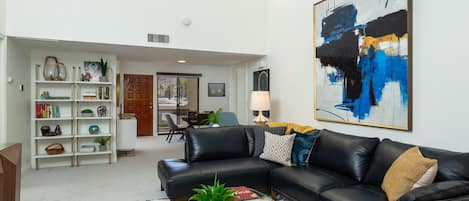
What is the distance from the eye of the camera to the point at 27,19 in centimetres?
414

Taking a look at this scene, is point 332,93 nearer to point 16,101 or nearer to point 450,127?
point 450,127

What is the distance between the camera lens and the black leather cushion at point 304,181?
2.69 metres

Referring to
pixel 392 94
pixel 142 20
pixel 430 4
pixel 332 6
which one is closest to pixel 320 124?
pixel 392 94

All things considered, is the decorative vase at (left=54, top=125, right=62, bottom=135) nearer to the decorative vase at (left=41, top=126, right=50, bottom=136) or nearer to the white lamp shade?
the decorative vase at (left=41, top=126, right=50, bottom=136)

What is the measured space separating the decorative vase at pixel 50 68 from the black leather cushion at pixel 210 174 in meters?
2.92

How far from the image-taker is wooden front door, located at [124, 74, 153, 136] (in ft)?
28.0

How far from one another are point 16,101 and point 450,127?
18.4 ft

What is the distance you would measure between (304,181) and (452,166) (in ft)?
3.91

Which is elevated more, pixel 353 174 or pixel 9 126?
pixel 9 126

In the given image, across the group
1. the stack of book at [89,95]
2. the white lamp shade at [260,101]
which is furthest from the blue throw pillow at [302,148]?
the stack of book at [89,95]

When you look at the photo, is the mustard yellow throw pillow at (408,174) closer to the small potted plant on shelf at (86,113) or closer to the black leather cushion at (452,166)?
the black leather cushion at (452,166)

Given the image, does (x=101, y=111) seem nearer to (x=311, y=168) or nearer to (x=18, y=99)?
(x=18, y=99)

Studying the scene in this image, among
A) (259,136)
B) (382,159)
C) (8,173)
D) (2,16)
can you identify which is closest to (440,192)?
(382,159)

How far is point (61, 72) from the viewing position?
201 inches
